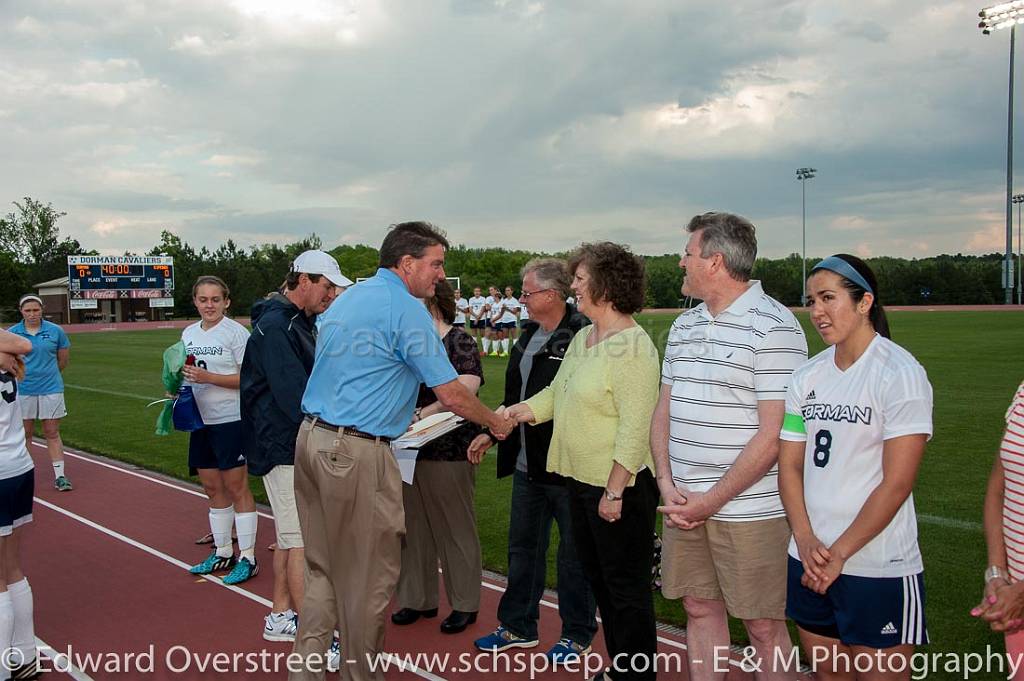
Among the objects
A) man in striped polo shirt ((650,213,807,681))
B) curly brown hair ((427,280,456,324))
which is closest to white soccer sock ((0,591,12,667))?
curly brown hair ((427,280,456,324))

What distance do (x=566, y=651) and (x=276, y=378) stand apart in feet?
7.20

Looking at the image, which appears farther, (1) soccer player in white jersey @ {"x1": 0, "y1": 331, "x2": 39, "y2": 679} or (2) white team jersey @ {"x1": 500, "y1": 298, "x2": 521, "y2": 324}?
(2) white team jersey @ {"x1": 500, "y1": 298, "x2": 521, "y2": 324}

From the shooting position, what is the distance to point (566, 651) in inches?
171

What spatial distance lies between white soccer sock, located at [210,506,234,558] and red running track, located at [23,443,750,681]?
10.0 inches

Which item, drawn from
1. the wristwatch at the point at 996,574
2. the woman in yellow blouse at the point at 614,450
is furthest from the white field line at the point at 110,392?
the wristwatch at the point at 996,574

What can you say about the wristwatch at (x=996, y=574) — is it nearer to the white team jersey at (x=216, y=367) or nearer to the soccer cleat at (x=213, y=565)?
the white team jersey at (x=216, y=367)

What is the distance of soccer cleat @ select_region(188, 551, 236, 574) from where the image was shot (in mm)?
5930

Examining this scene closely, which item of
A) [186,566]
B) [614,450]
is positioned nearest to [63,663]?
[186,566]

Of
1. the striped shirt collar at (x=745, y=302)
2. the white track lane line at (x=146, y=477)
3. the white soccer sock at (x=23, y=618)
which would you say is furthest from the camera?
the white track lane line at (x=146, y=477)

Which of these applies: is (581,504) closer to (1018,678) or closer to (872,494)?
(872,494)

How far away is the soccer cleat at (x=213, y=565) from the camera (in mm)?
5930

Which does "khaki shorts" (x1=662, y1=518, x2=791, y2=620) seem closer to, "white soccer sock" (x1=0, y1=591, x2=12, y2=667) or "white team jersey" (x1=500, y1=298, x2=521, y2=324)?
"white soccer sock" (x1=0, y1=591, x2=12, y2=667)

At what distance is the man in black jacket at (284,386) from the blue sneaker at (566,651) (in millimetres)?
1463

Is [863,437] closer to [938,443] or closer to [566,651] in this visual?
[566,651]
